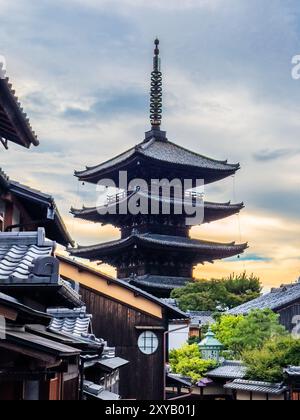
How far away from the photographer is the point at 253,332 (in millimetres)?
30797

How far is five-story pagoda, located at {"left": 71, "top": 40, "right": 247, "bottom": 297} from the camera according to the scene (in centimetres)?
4031

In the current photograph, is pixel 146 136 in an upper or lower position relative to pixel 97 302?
upper

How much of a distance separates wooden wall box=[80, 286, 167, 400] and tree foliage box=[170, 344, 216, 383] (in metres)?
11.1

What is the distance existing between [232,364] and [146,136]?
1938 centimetres

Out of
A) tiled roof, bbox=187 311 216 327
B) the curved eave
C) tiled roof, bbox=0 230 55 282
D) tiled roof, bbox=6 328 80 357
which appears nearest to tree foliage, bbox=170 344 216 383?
tiled roof, bbox=187 311 216 327

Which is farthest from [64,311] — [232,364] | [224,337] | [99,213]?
[99,213]

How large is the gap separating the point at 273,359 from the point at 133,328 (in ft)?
29.4

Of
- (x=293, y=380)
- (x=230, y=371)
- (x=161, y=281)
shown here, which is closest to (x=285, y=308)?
(x=161, y=281)

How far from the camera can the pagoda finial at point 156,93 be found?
149ft

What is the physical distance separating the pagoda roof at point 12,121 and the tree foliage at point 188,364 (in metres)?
24.1

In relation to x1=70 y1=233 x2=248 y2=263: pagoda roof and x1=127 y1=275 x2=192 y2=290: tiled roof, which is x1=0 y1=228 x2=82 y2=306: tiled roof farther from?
x1=127 y1=275 x2=192 y2=290: tiled roof

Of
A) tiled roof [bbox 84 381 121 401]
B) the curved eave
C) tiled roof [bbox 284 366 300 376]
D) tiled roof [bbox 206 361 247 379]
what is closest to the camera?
tiled roof [bbox 84 381 121 401]
